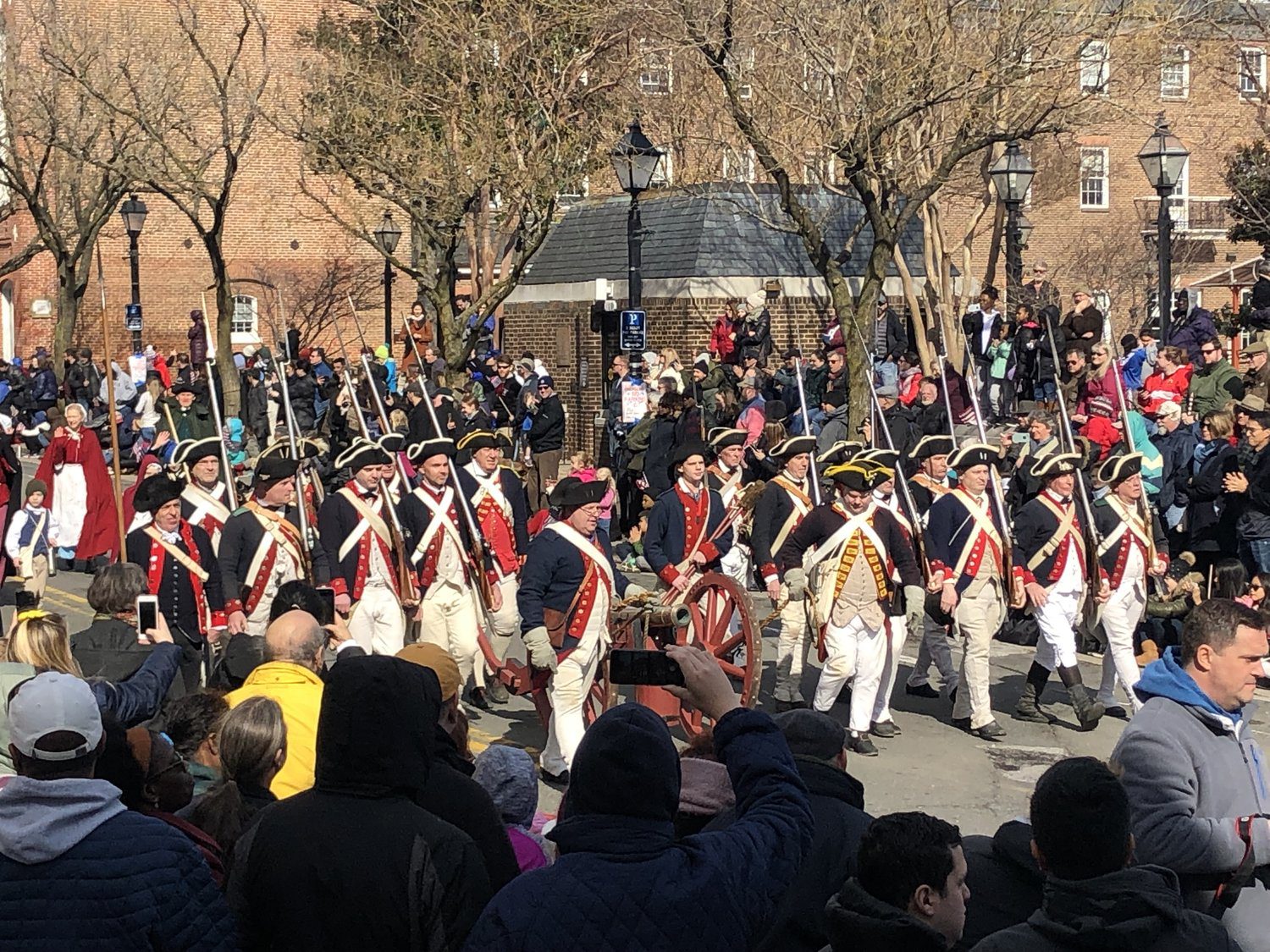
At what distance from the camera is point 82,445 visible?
18938 millimetres

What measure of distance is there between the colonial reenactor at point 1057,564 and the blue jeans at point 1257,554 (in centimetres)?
186

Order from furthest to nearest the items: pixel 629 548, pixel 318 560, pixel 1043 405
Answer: pixel 1043 405 → pixel 629 548 → pixel 318 560

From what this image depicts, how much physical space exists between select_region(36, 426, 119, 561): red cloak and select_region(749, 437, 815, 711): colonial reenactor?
863cm

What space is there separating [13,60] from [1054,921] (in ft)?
109

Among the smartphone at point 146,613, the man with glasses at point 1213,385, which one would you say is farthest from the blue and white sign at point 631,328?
the smartphone at point 146,613

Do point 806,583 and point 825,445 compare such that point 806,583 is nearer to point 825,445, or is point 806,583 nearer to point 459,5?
point 825,445

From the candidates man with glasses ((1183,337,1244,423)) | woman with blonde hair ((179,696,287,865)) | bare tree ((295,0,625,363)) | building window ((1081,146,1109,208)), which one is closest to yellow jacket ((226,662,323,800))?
woman with blonde hair ((179,696,287,865))

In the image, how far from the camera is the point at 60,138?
107 ft

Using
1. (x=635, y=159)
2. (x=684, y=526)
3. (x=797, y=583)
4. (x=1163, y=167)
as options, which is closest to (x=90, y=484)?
(x=635, y=159)

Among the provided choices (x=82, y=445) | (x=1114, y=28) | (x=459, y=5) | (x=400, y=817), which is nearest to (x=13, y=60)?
(x=459, y=5)

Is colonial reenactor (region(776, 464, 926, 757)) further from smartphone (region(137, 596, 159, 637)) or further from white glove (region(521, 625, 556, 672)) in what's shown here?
smartphone (region(137, 596, 159, 637))

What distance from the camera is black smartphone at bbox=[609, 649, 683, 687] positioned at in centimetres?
475

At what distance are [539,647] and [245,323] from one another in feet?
118

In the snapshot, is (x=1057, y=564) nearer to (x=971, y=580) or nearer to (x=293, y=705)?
(x=971, y=580)
